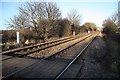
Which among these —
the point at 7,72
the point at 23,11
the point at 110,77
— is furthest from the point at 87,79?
the point at 23,11

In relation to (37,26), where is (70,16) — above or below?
above

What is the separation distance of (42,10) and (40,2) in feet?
5.72

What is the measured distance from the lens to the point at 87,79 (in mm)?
8047

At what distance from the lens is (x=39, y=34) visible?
3609cm

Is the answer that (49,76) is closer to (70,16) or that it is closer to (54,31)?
(54,31)

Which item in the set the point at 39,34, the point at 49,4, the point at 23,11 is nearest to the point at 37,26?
the point at 39,34

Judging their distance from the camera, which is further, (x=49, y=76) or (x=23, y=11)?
(x=23, y=11)

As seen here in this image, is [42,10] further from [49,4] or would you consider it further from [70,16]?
[70,16]

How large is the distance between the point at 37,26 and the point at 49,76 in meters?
29.2

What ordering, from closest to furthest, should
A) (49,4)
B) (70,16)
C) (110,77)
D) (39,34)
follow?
(110,77) < (39,34) < (49,4) < (70,16)

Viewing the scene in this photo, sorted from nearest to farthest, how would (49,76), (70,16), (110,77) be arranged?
(49,76)
(110,77)
(70,16)

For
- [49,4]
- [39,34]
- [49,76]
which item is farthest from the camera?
[49,4]

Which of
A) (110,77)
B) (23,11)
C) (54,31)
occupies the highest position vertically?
(23,11)

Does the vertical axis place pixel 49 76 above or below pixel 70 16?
below
